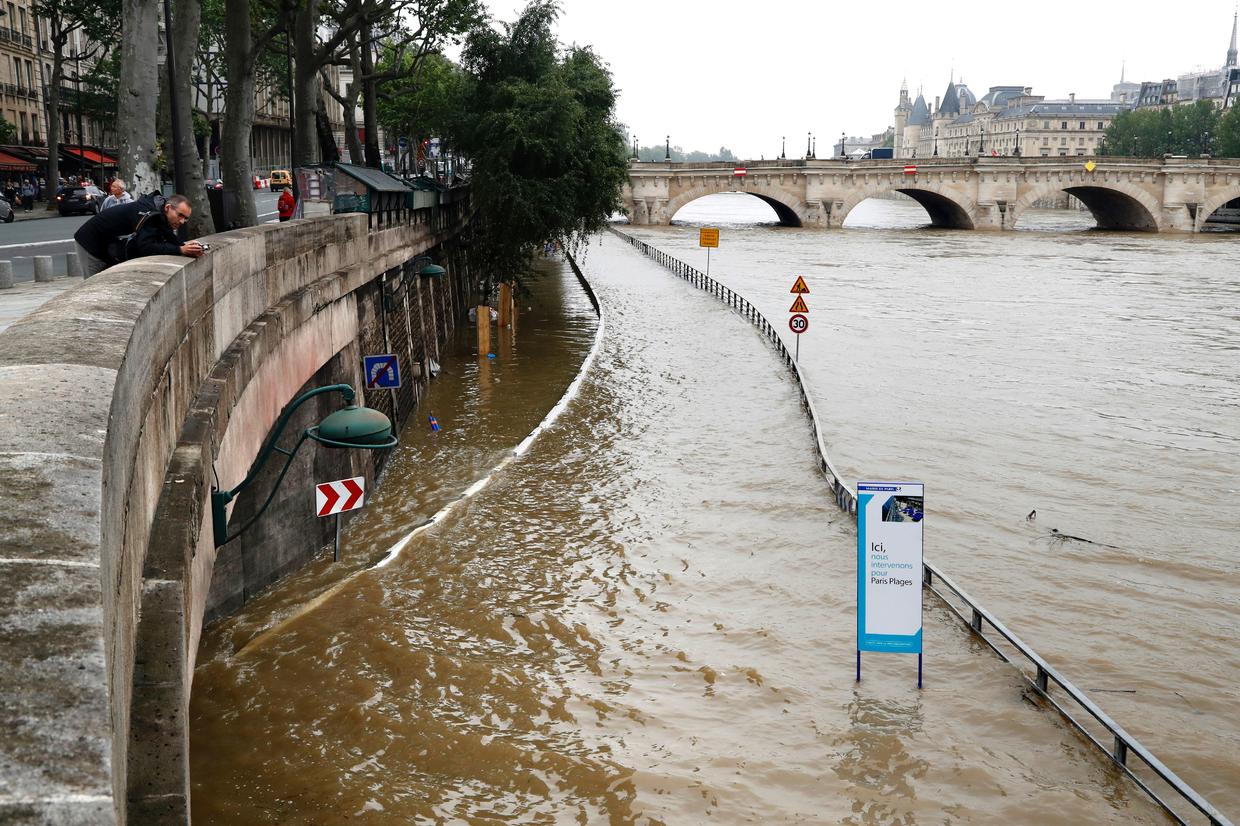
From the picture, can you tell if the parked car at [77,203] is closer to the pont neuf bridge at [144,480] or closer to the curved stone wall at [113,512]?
the pont neuf bridge at [144,480]

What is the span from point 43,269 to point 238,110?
4708 mm

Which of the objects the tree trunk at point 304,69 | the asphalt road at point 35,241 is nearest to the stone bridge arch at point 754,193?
the asphalt road at point 35,241

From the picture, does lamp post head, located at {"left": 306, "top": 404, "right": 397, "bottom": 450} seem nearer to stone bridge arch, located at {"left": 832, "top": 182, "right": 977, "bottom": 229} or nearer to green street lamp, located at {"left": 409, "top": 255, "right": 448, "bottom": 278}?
green street lamp, located at {"left": 409, "top": 255, "right": 448, "bottom": 278}

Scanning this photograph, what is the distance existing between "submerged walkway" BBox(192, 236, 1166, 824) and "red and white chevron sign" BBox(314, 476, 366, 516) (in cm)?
97

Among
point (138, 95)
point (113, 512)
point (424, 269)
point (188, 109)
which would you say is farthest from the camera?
point (424, 269)

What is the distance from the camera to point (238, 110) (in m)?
22.2

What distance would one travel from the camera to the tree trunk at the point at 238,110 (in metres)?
21.8

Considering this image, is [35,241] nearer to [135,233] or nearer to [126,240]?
[126,240]

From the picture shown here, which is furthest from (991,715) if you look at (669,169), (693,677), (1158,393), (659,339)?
(669,169)

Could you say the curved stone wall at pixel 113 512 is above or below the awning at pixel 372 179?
below

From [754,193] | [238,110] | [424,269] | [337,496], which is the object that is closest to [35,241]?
Answer: [424,269]

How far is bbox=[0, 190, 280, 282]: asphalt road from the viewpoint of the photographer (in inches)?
916

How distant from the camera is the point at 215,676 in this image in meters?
11.9

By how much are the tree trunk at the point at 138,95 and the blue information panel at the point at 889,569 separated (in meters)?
12.8
